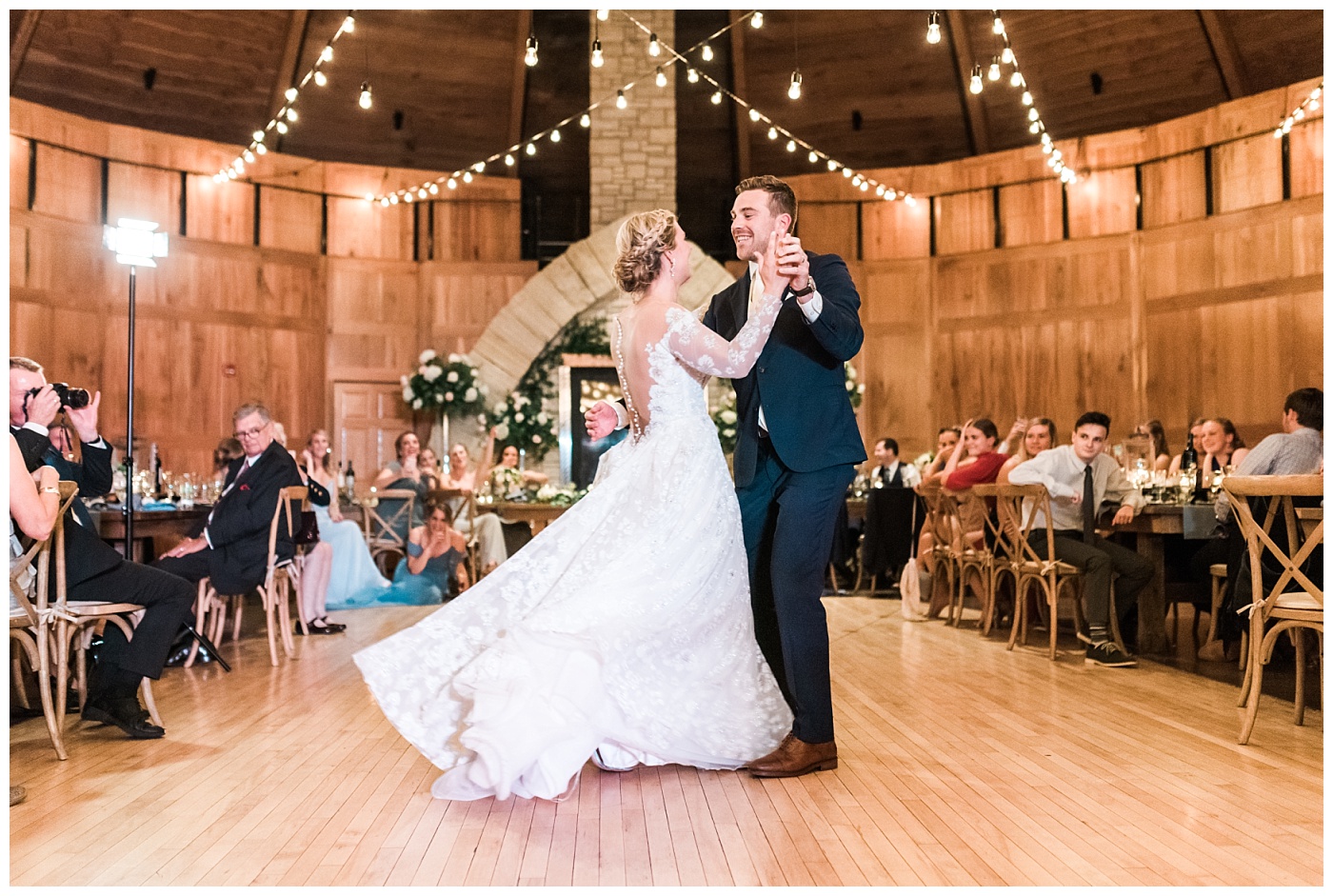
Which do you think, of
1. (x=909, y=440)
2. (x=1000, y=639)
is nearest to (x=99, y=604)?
(x=1000, y=639)

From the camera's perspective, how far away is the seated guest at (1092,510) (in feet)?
18.3

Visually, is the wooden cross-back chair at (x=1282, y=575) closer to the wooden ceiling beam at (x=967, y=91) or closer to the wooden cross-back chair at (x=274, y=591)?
the wooden cross-back chair at (x=274, y=591)

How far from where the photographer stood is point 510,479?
371 inches

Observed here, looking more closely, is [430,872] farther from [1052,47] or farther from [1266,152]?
[1052,47]

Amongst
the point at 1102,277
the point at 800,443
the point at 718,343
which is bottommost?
the point at 800,443

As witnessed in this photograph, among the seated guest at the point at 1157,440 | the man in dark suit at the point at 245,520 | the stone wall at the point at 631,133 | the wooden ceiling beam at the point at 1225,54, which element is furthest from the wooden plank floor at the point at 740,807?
the stone wall at the point at 631,133

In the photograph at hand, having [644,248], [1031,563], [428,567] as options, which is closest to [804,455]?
[644,248]

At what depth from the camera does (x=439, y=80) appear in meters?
12.6

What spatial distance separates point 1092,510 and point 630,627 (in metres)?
3.34

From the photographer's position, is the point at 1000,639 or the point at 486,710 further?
the point at 1000,639

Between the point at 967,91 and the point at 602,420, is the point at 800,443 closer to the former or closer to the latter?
the point at 602,420

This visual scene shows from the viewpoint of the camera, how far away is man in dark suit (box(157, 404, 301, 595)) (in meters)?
5.53

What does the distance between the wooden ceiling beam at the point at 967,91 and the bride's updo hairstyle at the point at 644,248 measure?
9.68 metres

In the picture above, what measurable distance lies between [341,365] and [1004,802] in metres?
9.98
